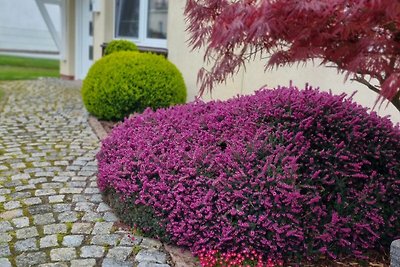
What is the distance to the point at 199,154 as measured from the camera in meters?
3.12

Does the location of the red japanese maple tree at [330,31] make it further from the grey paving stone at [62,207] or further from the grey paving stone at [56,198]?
the grey paving stone at [56,198]

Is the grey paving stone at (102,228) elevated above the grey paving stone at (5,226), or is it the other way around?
the grey paving stone at (102,228)

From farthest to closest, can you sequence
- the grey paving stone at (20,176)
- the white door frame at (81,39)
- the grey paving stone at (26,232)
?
the white door frame at (81,39), the grey paving stone at (20,176), the grey paving stone at (26,232)

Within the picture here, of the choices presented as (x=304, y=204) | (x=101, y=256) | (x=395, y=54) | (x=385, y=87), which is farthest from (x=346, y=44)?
(x=101, y=256)

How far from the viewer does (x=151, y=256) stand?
2877mm

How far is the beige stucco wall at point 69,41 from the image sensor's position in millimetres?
12516

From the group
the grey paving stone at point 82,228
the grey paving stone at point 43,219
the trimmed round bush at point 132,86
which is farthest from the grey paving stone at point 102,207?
the trimmed round bush at point 132,86

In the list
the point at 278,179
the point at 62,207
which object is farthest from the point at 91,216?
the point at 278,179

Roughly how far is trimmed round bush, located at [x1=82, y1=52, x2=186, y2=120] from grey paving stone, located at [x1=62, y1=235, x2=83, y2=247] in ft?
11.3

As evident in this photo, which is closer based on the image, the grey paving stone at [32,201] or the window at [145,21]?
the grey paving stone at [32,201]

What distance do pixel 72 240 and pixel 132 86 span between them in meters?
3.59

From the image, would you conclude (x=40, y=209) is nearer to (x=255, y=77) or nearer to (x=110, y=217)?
(x=110, y=217)

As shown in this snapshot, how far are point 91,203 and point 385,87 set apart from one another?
2639mm

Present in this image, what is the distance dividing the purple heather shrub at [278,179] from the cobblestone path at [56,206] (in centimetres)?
29
